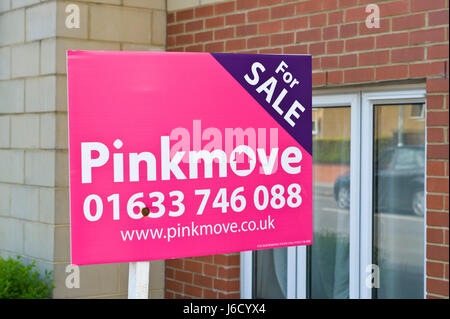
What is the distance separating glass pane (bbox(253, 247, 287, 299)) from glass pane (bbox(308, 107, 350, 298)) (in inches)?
11.0

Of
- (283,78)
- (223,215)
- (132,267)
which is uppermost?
(283,78)

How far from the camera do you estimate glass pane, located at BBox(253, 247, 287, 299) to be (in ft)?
18.1

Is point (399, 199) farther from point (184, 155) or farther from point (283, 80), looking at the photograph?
point (184, 155)

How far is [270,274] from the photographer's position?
18.4 ft

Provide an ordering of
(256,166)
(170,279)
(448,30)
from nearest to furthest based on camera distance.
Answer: (256,166) < (448,30) < (170,279)

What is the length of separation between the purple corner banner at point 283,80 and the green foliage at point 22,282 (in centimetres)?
288

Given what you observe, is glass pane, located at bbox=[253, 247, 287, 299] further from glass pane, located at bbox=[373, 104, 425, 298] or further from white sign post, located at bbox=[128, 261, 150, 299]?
white sign post, located at bbox=[128, 261, 150, 299]

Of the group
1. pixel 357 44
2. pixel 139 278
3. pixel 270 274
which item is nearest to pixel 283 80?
pixel 139 278

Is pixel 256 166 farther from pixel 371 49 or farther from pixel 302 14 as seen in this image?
pixel 302 14

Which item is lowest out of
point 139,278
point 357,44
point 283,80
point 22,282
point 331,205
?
point 22,282

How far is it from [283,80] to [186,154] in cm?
59

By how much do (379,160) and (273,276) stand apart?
1378mm

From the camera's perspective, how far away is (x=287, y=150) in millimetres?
3322

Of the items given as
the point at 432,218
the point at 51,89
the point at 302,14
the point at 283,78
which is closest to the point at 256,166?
the point at 283,78
